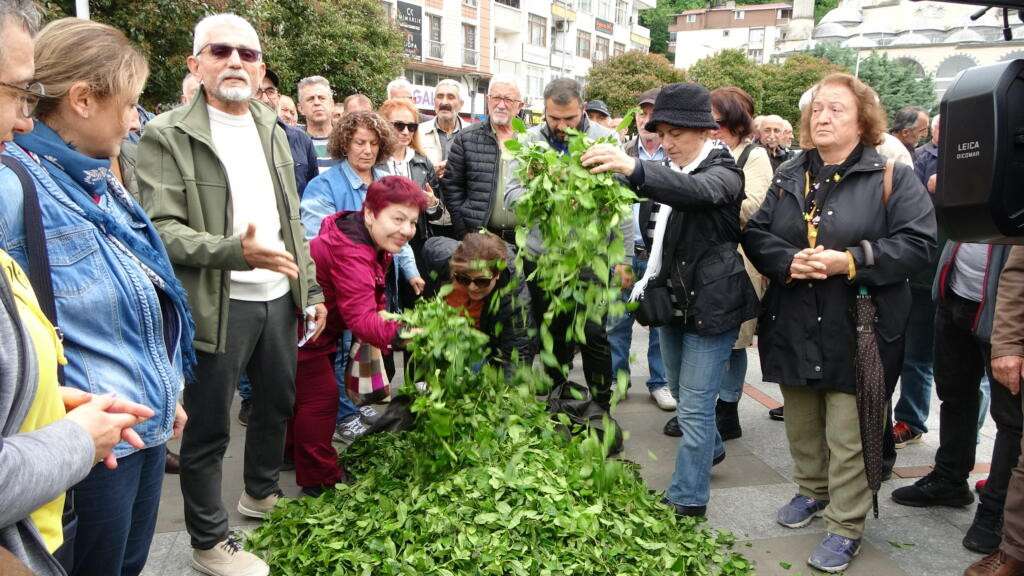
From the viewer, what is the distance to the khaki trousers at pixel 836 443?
10.8 ft

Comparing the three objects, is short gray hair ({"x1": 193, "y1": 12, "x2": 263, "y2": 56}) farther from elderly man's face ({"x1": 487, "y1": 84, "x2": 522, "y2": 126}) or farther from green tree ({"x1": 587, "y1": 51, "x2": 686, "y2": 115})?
green tree ({"x1": 587, "y1": 51, "x2": 686, "y2": 115})

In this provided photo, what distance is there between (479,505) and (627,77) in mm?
37698

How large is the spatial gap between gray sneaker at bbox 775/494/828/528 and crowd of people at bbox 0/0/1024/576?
15 mm

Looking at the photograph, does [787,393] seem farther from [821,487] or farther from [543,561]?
[543,561]

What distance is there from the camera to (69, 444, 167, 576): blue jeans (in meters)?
1.96

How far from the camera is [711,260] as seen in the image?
11.3 feet

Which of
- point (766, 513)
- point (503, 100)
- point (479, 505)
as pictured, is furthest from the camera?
point (503, 100)

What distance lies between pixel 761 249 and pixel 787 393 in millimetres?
735

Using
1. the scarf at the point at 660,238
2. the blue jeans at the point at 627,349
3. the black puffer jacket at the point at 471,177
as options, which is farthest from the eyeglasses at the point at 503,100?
the scarf at the point at 660,238

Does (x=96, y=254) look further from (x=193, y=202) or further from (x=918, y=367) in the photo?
(x=918, y=367)

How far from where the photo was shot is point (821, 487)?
12.0ft

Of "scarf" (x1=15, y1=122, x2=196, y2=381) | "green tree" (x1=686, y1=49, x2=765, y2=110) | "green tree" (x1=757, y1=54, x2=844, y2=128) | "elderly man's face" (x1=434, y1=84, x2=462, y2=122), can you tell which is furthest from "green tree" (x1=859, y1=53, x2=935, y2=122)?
"scarf" (x1=15, y1=122, x2=196, y2=381)

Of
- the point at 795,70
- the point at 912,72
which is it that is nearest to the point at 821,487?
the point at 795,70

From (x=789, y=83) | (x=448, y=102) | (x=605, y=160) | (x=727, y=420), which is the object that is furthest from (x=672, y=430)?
(x=789, y=83)
